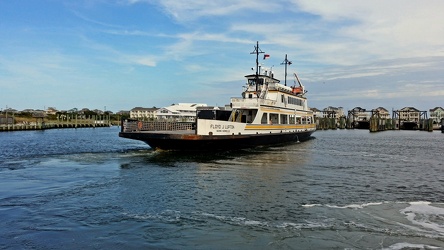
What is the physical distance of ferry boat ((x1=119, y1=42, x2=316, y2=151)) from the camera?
23.0 m

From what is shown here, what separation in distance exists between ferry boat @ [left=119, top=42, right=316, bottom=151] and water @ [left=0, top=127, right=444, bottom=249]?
5.15 metres

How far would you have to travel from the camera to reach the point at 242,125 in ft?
86.7

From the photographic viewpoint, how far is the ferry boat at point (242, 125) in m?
23.0

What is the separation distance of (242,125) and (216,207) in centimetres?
1652

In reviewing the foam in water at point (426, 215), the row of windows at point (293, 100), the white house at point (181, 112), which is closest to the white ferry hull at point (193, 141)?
the row of windows at point (293, 100)

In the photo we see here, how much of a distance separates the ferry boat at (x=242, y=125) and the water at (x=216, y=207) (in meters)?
5.15

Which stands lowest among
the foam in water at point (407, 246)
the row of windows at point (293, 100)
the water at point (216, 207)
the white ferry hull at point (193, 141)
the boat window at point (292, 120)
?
the foam in water at point (407, 246)

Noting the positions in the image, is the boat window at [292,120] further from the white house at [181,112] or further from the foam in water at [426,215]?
the white house at [181,112]

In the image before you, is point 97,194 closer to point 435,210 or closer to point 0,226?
point 0,226

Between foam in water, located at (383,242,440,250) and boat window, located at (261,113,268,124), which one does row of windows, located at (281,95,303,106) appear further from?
foam in water, located at (383,242,440,250)

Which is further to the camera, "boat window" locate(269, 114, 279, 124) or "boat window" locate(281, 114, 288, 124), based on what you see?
"boat window" locate(281, 114, 288, 124)

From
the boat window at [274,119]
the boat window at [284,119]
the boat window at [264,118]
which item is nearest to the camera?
the boat window at [264,118]

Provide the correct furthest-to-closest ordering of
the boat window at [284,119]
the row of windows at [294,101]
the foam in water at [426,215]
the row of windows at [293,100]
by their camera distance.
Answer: the row of windows at [294,101]
the boat window at [284,119]
the row of windows at [293,100]
the foam in water at [426,215]

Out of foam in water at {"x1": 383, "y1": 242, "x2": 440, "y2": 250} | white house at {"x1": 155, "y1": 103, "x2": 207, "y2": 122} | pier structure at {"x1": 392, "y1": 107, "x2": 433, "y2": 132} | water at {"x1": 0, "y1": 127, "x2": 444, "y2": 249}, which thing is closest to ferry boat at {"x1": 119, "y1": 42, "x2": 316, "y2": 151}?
water at {"x1": 0, "y1": 127, "x2": 444, "y2": 249}
